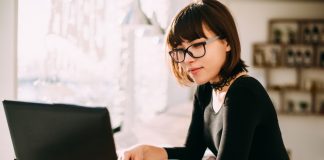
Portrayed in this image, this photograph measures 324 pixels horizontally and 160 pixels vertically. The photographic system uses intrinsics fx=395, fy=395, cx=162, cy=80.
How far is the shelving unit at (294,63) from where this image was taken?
467 cm

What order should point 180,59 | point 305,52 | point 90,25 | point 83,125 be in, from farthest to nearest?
1. point 305,52
2. point 90,25
3. point 180,59
4. point 83,125

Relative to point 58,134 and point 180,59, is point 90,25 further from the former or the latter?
point 58,134

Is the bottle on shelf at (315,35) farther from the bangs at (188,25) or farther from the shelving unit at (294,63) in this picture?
the bangs at (188,25)

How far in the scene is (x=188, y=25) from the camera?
1.11 metres

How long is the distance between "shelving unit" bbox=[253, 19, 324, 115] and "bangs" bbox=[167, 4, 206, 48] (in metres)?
3.73

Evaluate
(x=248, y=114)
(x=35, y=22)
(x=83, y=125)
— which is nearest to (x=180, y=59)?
(x=248, y=114)

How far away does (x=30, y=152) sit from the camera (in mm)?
905

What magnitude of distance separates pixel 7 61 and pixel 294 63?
12.3 ft

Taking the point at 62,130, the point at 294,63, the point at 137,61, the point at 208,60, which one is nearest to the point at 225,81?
the point at 208,60

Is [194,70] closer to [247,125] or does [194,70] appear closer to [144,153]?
[247,125]

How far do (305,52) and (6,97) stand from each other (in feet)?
12.7

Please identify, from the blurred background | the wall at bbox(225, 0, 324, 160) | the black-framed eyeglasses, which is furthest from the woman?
the wall at bbox(225, 0, 324, 160)

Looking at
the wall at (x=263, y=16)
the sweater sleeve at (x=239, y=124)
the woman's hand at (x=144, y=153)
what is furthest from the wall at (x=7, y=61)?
the wall at (x=263, y=16)

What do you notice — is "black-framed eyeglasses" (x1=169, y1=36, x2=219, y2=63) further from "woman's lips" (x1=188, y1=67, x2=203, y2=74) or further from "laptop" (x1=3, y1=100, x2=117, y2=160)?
"laptop" (x1=3, y1=100, x2=117, y2=160)
